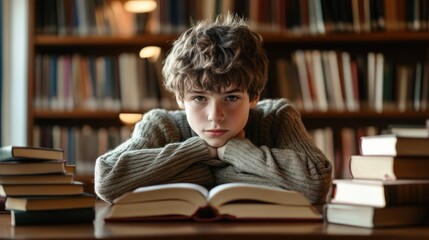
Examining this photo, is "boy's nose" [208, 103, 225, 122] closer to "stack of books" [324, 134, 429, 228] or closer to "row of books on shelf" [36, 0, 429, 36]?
"stack of books" [324, 134, 429, 228]

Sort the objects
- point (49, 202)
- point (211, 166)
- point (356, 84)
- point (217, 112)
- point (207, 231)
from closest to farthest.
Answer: point (207, 231)
point (49, 202)
point (217, 112)
point (211, 166)
point (356, 84)

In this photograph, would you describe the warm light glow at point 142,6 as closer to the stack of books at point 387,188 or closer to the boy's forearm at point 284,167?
the boy's forearm at point 284,167

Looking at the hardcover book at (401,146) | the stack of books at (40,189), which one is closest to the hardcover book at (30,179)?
the stack of books at (40,189)

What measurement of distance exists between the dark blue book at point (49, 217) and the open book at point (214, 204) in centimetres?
5

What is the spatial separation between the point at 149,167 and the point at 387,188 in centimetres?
60

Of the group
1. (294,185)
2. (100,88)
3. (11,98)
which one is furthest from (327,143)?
(294,185)

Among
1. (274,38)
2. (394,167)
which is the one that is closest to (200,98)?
(394,167)

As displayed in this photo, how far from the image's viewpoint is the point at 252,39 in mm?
1715

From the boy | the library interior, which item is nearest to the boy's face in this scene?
the boy

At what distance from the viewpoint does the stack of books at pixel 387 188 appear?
112 cm

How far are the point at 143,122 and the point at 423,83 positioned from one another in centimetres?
170

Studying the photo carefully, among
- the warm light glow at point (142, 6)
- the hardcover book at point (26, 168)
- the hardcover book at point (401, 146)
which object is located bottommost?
the hardcover book at point (26, 168)

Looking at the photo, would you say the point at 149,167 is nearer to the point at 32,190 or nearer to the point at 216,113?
the point at 216,113

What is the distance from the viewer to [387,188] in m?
1.11
